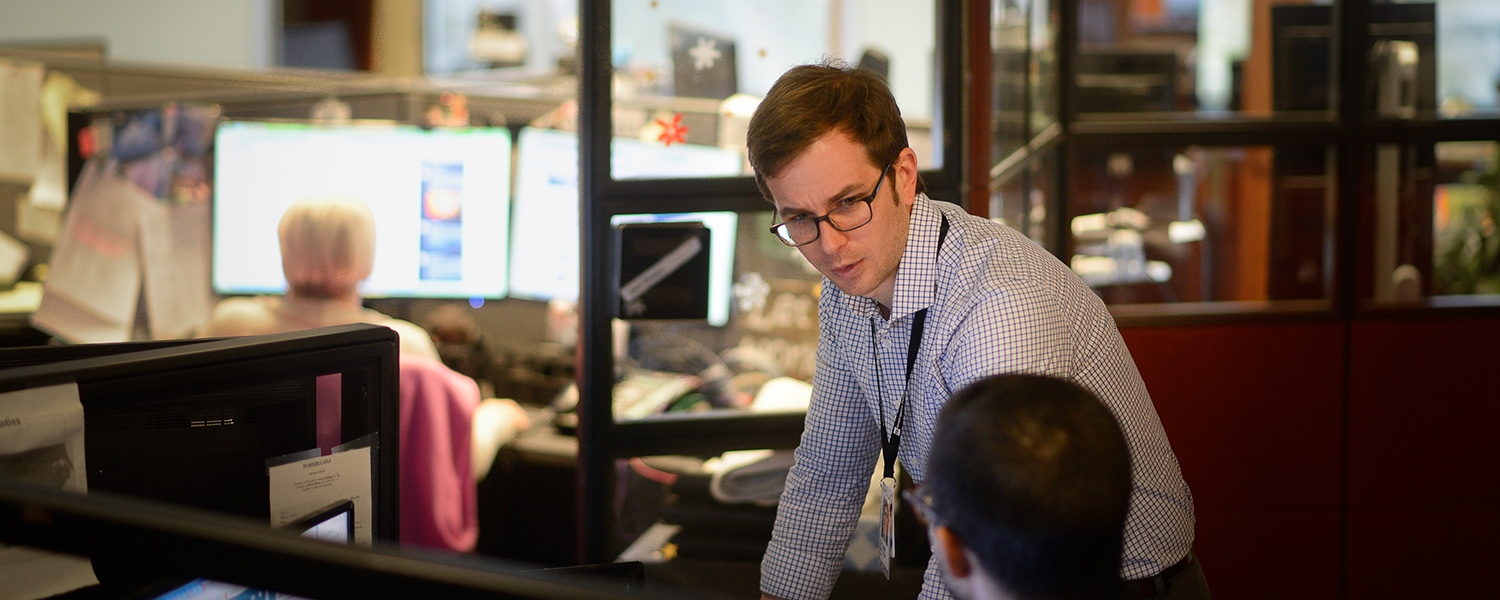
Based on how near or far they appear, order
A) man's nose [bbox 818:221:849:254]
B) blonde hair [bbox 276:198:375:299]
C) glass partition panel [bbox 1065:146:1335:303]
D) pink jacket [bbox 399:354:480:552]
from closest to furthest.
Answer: man's nose [bbox 818:221:849:254]
pink jacket [bbox 399:354:480:552]
blonde hair [bbox 276:198:375:299]
glass partition panel [bbox 1065:146:1335:303]

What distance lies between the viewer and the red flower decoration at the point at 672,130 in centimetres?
212

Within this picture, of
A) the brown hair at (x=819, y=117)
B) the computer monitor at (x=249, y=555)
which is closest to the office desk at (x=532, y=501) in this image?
the brown hair at (x=819, y=117)

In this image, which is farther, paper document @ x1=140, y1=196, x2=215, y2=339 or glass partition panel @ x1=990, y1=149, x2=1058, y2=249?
paper document @ x1=140, y1=196, x2=215, y2=339

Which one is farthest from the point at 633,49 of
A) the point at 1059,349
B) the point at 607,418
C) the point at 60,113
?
the point at 60,113

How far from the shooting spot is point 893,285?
1.23m

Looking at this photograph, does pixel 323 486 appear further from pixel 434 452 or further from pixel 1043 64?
pixel 1043 64

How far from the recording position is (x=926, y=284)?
1167mm

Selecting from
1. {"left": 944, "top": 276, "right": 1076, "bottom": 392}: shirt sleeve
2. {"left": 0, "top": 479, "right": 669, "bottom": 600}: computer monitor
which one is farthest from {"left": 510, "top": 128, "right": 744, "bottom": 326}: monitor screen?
{"left": 0, "top": 479, "right": 669, "bottom": 600}: computer monitor

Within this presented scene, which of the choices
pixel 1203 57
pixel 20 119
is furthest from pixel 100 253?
pixel 1203 57

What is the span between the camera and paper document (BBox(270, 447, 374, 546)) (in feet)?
3.35

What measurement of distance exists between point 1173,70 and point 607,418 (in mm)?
2831

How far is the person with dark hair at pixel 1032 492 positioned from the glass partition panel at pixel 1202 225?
3.18 metres

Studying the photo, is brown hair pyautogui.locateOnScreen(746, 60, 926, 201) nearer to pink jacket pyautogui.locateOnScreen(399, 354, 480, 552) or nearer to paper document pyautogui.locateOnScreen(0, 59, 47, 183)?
pink jacket pyautogui.locateOnScreen(399, 354, 480, 552)

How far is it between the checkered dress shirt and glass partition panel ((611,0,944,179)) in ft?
2.05
